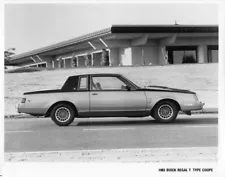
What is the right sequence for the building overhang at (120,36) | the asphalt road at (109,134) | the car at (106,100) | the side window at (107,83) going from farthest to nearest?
the building overhang at (120,36)
the car at (106,100)
the side window at (107,83)
the asphalt road at (109,134)

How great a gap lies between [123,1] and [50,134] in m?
2.52

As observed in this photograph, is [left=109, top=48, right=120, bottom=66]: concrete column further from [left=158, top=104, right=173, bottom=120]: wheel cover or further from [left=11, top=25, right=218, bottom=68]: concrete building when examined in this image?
[left=158, top=104, right=173, bottom=120]: wheel cover

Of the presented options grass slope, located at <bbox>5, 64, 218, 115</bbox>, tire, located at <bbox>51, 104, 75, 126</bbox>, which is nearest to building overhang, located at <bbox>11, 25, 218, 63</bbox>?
grass slope, located at <bbox>5, 64, 218, 115</bbox>

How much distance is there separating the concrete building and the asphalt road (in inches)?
41.8

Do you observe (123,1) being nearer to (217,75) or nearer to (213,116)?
(217,75)

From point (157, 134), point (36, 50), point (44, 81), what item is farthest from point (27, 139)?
point (157, 134)

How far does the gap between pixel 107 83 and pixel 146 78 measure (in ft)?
2.48

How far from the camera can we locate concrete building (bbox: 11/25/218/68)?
7.29 meters

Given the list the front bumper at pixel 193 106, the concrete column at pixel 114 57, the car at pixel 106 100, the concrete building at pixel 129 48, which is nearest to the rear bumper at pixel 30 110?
the car at pixel 106 100

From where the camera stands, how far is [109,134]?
22.2ft

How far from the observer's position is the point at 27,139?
6625mm

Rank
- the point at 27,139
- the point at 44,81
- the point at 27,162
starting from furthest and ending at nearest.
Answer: the point at 44,81
the point at 27,139
the point at 27,162

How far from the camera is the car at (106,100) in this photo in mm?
7117

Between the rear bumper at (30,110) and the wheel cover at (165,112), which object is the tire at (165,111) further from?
the rear bumper at (30,110)
